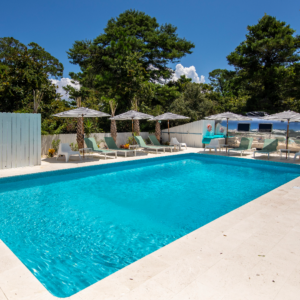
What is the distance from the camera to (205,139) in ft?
50.4

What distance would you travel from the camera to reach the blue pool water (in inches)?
132

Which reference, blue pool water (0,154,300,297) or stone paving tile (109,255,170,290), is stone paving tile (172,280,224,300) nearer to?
stone paving tile (109,255,170,290)

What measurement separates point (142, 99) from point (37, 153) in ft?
37.1

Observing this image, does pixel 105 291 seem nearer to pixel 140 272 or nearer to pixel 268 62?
pixel 140 272

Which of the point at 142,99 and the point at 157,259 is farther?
the point at 142,99

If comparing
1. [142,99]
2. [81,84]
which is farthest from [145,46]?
[81,84]

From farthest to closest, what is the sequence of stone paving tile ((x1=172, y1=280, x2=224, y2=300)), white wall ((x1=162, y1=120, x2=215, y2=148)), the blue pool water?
white wall ((x1=162, y1=120, x2=215, y2=148))
the blue pool water
stone paving tile ((x1=172, y1=280, x2=224, y2=300))

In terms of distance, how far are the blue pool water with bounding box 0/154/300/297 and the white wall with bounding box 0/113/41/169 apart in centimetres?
156

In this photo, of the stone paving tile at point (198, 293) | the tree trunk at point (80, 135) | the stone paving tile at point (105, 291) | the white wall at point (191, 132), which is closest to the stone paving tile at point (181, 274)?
the stone paving tile at point (198, 293)

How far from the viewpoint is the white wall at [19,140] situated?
8.39 meters

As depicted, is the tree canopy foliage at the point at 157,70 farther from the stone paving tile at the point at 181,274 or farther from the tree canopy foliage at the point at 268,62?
the stone paving tile at the point at 181,274

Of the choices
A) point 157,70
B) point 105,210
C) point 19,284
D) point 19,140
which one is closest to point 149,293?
point 19,284

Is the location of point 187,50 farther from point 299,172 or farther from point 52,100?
point 299,172

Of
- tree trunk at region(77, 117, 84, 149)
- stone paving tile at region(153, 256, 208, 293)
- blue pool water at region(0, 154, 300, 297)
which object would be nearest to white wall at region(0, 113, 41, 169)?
blue pool water at region(0, 154, 300, 297)
